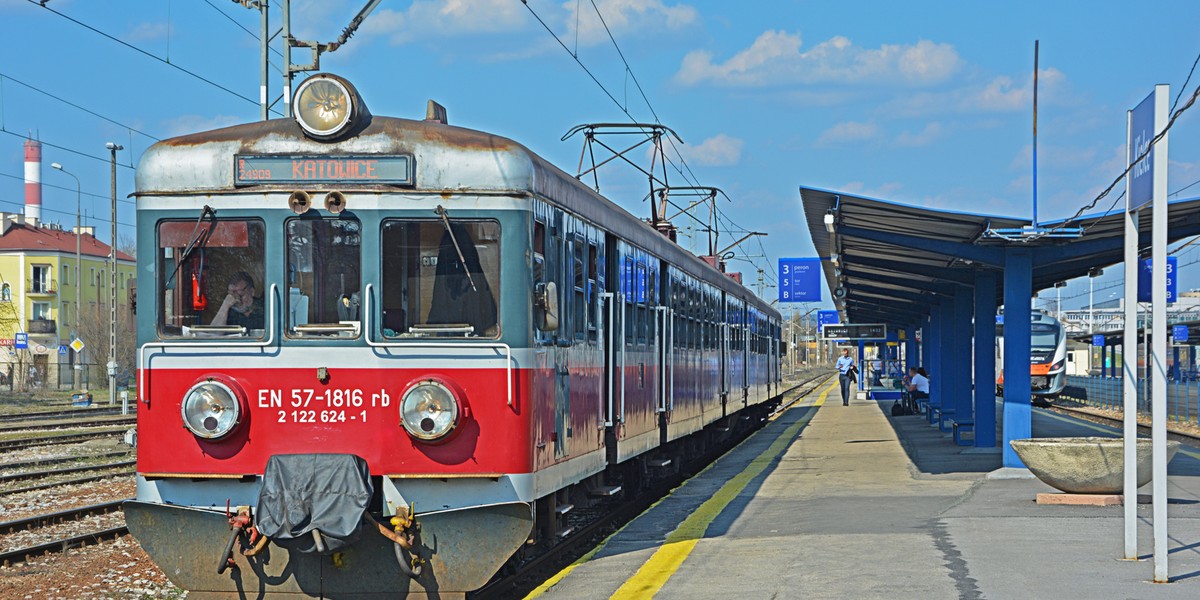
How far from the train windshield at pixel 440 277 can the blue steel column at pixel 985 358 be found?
12725mm

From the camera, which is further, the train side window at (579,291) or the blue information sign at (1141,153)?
the train side window at (579,291)

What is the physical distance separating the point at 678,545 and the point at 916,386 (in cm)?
2398

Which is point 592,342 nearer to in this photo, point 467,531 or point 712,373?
point 467,531

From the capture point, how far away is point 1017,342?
15.7 m

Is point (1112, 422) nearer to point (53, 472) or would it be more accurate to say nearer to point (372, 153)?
point (53, 472)

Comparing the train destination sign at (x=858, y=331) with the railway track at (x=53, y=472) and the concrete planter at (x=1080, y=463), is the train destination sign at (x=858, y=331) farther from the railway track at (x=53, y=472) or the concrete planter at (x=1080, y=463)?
the concrete planter at (x=1080, y=463)

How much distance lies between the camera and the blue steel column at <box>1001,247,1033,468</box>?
15.6 meters

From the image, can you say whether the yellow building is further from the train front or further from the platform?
the train front

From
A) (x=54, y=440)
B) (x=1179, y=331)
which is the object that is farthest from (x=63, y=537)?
(x=1179, y=331)

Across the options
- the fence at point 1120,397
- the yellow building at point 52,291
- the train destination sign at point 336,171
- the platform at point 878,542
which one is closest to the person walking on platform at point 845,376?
the fence at point 1120,397

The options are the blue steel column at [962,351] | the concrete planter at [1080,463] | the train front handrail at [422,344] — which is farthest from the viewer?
the blue steel column at [962,351]

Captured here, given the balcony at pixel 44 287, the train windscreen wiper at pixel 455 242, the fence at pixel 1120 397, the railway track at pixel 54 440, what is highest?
the balcony at pixel 44 287

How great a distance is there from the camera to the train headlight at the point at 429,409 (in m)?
7.76

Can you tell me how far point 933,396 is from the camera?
107ft
